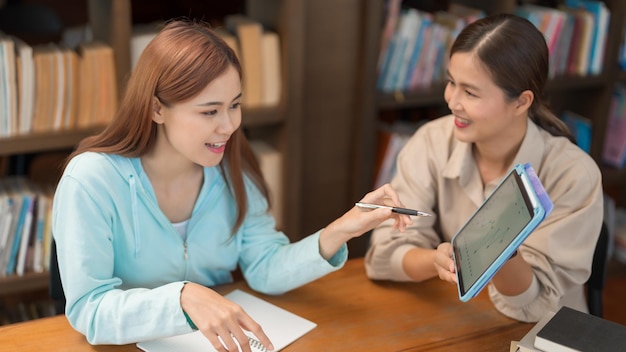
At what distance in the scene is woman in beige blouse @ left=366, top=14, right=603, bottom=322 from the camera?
1.84 meters

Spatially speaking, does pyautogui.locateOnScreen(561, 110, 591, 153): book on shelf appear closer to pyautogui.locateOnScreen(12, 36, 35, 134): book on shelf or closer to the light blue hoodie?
the light blue hoodie

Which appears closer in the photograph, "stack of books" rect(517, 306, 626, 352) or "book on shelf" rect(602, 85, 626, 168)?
"stack of books" rect(517, 306, 626, 352)

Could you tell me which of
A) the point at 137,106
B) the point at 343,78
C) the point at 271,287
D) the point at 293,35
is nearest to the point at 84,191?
the point at 137,106

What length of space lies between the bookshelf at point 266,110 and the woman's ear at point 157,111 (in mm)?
736

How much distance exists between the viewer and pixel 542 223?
191 centimetres

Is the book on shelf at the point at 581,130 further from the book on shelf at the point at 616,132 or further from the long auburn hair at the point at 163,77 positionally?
the long auburn hair at the point at 163,77

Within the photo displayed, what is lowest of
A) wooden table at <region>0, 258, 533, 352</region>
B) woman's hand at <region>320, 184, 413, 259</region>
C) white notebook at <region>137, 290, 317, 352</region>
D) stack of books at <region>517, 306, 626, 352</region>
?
wooden table at <region>0, 258, 533, 352</region>

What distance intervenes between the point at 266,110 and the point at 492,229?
56.5 inches

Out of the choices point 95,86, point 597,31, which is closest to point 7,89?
point 95,86

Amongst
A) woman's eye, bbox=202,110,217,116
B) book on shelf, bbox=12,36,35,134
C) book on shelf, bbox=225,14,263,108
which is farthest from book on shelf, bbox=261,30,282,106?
woman's eye, bbox=202,110,217,116

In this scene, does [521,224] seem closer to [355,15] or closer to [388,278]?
[388,278]

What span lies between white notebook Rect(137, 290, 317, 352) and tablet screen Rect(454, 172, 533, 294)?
0.37m

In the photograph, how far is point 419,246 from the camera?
201cm

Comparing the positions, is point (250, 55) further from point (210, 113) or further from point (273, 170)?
point (210, 113)
